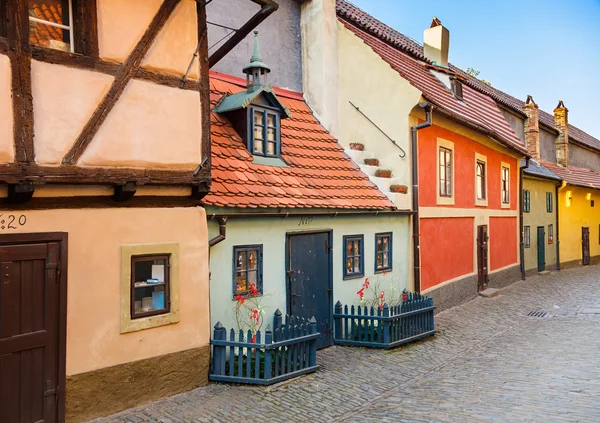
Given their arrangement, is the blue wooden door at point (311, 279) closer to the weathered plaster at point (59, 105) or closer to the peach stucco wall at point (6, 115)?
the weathered plaster at point (59, 105)

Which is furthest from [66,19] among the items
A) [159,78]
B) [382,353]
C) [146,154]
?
[382,353]

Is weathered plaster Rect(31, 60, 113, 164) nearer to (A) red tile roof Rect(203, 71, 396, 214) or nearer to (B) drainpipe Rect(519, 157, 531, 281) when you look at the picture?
(A) red tile roof Rect(203, 71, 396, 214)

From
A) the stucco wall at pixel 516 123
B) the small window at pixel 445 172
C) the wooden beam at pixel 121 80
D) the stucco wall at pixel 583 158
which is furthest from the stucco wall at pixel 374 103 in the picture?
the stucco wall at pixel 583 158

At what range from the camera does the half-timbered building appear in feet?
19.5

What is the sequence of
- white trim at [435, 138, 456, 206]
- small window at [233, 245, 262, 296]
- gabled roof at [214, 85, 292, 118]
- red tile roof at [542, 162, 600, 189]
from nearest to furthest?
small window at [233, 245, 262, 296] < gabled roof at [214, 85, 292, 118] < white trim at [435, 138, 456, 206] < red tile roof at [542, 162, 600, 189]

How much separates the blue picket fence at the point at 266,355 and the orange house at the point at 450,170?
5356 millimetres

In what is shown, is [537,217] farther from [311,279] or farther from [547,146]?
[311,279]

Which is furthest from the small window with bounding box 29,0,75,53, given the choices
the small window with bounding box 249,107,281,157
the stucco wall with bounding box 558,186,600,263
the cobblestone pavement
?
the stucco wall with bounding box 558,186,600,263

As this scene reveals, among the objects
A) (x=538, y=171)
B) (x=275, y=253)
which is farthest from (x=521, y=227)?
(x=275, y=253)

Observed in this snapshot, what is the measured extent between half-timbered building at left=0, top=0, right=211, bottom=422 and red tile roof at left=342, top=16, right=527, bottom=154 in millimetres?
7214

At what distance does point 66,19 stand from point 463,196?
41.2 ft

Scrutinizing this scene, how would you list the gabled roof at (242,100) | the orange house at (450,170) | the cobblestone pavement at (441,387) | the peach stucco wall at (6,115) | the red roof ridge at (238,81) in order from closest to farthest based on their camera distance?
1. the peach stucco wall at (6,115)
2. the cobblestone pavement at (441,387)
3. the gabled roof at (242,100)
4. the red roof ridge at (238,81)
5. the orange house at (450,170)

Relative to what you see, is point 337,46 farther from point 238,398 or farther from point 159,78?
point 238,398

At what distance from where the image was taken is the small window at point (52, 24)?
6191 mm
